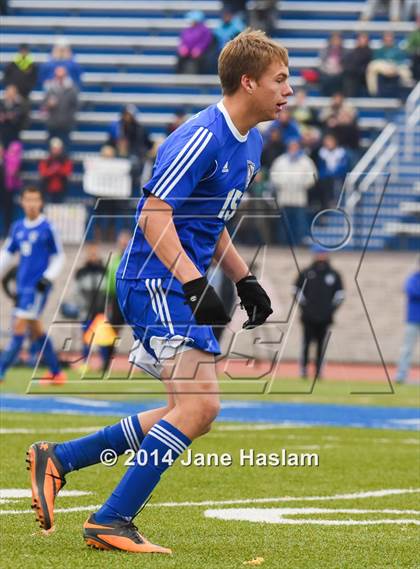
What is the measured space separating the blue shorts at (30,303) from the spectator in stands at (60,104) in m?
Answer: 9.73

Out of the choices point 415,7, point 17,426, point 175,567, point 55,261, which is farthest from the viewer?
point 415,7

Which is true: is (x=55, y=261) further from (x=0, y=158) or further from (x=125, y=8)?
(x=125, y=8)

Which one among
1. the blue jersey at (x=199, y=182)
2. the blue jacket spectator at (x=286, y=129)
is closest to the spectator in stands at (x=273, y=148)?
the blue jacket spectator at (x=286, y=129)

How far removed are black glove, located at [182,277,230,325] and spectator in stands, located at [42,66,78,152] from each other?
20167 millimetres

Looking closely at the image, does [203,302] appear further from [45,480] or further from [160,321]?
[45,480]

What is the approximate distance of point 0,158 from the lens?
2369cm

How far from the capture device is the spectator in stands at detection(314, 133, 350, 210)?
21.7 metres

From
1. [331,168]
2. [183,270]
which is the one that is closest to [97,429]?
[183,270]

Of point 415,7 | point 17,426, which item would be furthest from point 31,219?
point 415,7

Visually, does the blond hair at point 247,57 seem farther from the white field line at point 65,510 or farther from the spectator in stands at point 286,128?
the spectator in stands at point 286,128

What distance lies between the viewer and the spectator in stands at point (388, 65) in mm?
24078

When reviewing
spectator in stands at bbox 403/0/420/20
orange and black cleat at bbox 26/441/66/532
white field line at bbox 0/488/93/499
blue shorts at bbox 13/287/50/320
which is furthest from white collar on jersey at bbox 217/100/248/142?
spectator in stands at bbox 403/0/420/20

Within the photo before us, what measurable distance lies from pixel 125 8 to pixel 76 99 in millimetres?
4552

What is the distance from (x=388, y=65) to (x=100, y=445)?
63.3 feet
